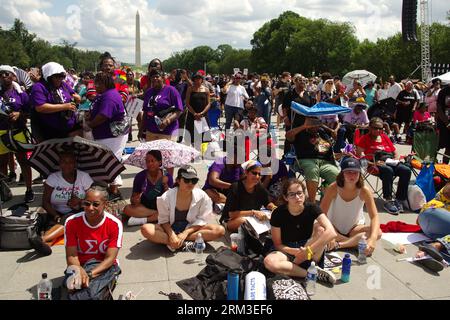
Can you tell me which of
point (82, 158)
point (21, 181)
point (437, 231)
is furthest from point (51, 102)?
point (437, 231)

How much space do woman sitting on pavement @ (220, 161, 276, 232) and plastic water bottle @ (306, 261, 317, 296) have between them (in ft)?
3.45

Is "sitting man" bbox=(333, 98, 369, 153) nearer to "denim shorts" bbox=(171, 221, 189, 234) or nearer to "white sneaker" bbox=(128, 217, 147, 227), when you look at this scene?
"white sneaker" bbox=(128, 217, 147, 227)

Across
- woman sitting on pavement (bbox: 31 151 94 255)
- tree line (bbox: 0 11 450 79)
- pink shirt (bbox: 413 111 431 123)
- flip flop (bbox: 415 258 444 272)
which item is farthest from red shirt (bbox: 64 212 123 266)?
tree line (bbox: 0 11 450 79)

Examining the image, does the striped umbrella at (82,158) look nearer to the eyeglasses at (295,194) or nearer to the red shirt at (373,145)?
the eyeglasses at (295,194)

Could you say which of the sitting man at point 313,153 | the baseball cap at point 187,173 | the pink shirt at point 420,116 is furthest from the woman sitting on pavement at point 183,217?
the pink shirt at point 420,116

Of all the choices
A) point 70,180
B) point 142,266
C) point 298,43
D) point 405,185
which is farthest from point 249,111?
point 298,43

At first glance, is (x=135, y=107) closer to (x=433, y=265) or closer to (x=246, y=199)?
(x=246, y=199)

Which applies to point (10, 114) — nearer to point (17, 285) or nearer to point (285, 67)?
point (17, 285)

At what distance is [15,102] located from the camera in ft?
19.0

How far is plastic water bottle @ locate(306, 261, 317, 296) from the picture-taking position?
11.0ft

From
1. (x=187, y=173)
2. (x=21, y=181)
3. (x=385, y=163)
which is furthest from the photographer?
(x=21, y=181)

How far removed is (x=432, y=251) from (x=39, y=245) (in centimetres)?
391

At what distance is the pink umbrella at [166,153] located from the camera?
4875mm
